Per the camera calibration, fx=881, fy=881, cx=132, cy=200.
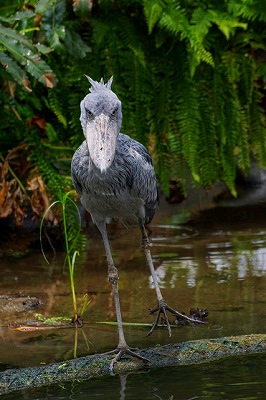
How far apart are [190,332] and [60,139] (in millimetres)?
2830

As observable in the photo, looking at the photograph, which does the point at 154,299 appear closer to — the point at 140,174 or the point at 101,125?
the point at 140,174

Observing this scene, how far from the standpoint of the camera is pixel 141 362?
4.78m

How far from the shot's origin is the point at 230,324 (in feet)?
17.5

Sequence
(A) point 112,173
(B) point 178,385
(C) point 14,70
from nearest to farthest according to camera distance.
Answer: (B) point 178,385, (A) point 112,173, (C) point 14,70

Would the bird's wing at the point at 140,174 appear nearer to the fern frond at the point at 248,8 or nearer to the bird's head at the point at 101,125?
the bird's head at the point at 101,125

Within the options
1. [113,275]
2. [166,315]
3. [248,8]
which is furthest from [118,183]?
[248,8]

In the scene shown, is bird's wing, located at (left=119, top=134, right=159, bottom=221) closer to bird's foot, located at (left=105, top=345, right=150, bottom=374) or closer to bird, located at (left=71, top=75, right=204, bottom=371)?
bird, located at (left=71, top=75, right=204, bottom=371)

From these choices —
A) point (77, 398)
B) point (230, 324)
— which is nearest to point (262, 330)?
point (230, 324)

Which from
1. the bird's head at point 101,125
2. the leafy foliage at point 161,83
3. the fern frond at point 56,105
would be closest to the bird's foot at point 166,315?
the bird's head at point 101,125

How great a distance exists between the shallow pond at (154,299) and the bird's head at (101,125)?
1144mm

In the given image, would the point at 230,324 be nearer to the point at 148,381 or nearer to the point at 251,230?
the point at 148,381

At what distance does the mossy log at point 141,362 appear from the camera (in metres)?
4.46

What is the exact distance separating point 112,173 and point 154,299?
4.44 ft

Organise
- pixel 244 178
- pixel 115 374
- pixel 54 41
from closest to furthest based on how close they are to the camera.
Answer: pixel 115 374 → pixel 54 41 → pixel 244 178
